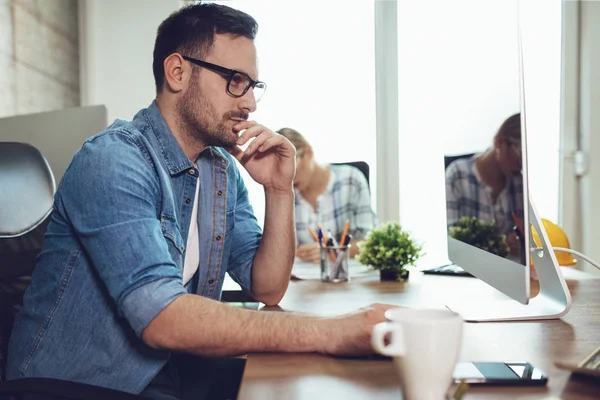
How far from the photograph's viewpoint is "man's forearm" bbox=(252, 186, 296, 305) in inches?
51.3

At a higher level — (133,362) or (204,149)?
(204,149)

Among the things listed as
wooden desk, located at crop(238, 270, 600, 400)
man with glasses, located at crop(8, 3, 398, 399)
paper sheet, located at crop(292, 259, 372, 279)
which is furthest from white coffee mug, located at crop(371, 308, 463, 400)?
paper sheet, located at crop(292, 259, 372, 279)

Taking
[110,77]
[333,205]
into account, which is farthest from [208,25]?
[110,77]

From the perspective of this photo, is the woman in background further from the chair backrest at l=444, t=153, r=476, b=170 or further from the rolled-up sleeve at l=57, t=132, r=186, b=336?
the rolled-up sleeve at l=57, t=132, r=186, b=336

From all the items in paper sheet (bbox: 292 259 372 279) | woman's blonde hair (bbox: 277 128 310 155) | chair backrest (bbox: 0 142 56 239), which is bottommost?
A: paper sheet (bbox: 292 259 372 279)

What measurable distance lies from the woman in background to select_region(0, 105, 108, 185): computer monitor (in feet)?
4.64

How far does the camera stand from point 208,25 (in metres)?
1.27

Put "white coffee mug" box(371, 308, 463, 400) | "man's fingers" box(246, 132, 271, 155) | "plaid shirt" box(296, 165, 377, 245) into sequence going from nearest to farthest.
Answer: "white coffee mug" box(371, 308, 463, 400)
"man's fingers" box(246, 132, 271, 155)
"plaid shirt" box(296, 165, 377, 245)

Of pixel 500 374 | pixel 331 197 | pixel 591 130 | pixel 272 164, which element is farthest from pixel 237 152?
pixel 591 130

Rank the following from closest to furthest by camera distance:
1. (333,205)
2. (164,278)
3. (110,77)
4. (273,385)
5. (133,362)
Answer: (273,385) < (164,278) < (133,362) < (333,205) < (110,77)

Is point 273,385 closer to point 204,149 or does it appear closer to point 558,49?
point 204,149

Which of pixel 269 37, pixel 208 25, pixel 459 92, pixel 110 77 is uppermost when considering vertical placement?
pixel 269 37

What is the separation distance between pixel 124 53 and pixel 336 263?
7.56ft

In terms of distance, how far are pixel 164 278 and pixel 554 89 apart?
312 cm
